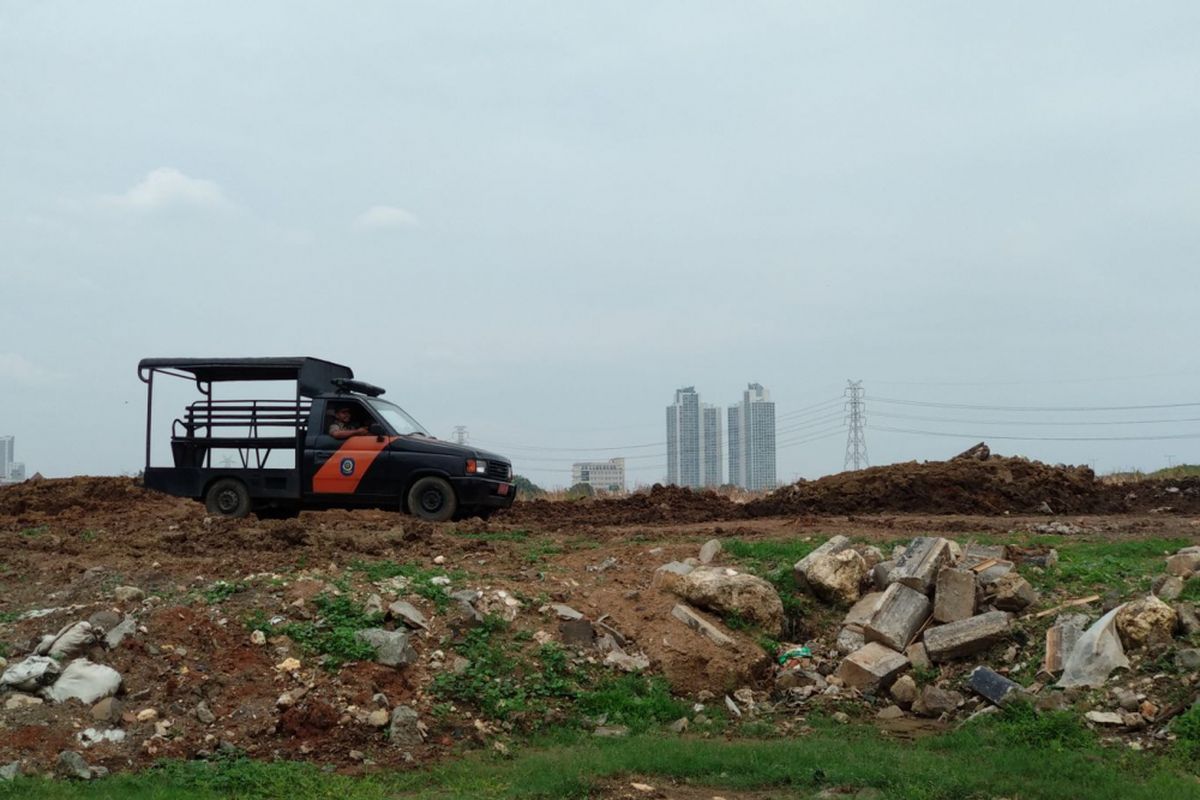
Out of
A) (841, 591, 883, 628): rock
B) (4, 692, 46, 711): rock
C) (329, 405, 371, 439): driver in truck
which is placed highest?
(329, 405, 371, 439): driver in truck

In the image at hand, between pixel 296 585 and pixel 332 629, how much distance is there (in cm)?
88

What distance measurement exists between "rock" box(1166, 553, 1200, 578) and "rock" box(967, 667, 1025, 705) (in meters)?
2.76

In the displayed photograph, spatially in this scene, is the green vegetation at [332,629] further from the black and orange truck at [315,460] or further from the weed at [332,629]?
the black and orange truck at [315,460]

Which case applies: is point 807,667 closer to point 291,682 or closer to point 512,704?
point 512,704

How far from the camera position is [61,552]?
13.0 metres

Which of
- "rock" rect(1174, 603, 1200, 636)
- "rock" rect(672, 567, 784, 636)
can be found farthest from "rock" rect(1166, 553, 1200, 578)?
"rock" rect(672, 567, 784, 636)

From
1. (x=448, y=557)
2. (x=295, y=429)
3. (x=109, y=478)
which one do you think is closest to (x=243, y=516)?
(x=295, y=429)

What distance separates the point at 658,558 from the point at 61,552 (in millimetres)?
7068

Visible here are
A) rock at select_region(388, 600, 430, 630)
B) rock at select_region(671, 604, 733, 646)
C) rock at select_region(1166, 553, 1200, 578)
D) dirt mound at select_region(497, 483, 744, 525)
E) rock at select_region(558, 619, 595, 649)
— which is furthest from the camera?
dirt mound at select_region(497, 483, 744, 525)

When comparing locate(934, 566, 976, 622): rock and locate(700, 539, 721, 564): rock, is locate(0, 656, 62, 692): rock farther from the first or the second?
locate(934, 566, 976, 622): rock

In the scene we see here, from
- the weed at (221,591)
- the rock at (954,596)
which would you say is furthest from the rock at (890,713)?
the weed at (221,591)

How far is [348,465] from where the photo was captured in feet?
58.3

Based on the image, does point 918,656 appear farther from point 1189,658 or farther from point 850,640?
point 1189,658

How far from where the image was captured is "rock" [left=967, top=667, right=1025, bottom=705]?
9047 millimetres
